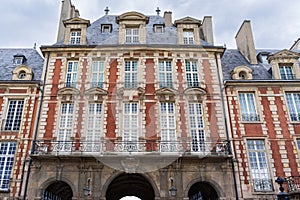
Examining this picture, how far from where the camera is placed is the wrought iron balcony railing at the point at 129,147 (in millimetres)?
13805

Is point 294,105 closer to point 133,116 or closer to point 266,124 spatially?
point 266,124

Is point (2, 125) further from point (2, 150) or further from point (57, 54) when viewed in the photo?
point (57, 54)

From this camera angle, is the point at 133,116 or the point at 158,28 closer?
the point at 133,116

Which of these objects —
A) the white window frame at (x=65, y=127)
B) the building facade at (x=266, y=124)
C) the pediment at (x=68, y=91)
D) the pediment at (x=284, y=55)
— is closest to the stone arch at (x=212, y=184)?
the building facade at (x=266, y=124)

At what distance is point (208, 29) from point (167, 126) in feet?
25.5

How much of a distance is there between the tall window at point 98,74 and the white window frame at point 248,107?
304 inches

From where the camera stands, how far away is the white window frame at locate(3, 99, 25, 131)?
14.7 m

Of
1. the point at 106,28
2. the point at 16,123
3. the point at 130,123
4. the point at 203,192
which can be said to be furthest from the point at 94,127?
the point at 106,28

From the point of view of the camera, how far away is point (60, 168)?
13578 millimetres

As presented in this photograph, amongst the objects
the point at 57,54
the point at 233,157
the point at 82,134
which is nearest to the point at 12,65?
the point at 57,54

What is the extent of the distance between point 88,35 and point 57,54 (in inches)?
112

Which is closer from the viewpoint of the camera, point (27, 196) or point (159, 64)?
point (27, 196)

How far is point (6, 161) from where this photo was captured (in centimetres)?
1396

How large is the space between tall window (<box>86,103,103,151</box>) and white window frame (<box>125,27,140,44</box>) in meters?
4.62
